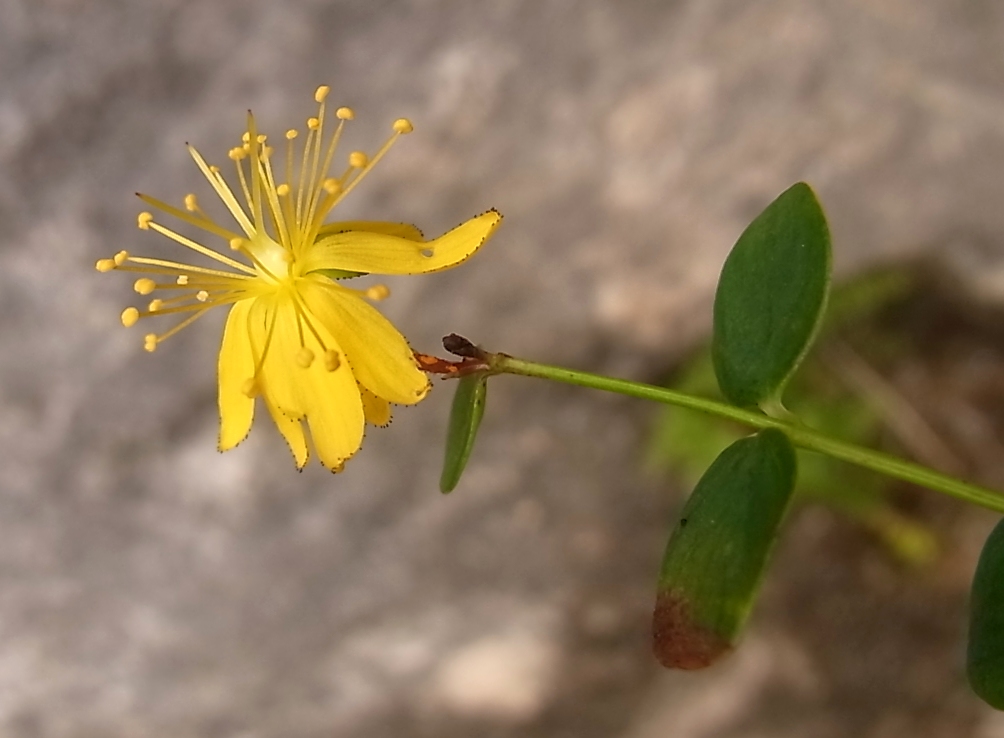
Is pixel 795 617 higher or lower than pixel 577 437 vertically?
lower

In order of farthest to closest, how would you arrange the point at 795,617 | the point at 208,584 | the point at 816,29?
the point at 795,617 < the point at 208,584 < the point at 816,29

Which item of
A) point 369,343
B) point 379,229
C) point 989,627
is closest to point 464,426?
point 369,343

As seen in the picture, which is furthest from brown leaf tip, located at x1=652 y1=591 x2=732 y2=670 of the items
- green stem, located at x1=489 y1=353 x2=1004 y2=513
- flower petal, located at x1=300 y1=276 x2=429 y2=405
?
flower petal, located at x1=300 y1=276 x2=429 y2=405

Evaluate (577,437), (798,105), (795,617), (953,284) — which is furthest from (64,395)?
(953,284)

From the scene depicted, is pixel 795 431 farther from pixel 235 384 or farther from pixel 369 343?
pixel 235 384

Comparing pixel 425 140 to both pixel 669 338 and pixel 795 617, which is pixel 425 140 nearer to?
pixel 669 338

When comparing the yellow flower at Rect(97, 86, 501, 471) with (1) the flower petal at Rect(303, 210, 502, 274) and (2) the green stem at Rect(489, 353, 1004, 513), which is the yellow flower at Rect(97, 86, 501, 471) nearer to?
(1) the flower petal at Rect(303, 210, 502, 274)

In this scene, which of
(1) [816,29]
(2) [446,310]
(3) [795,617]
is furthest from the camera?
(3) [795,617]
